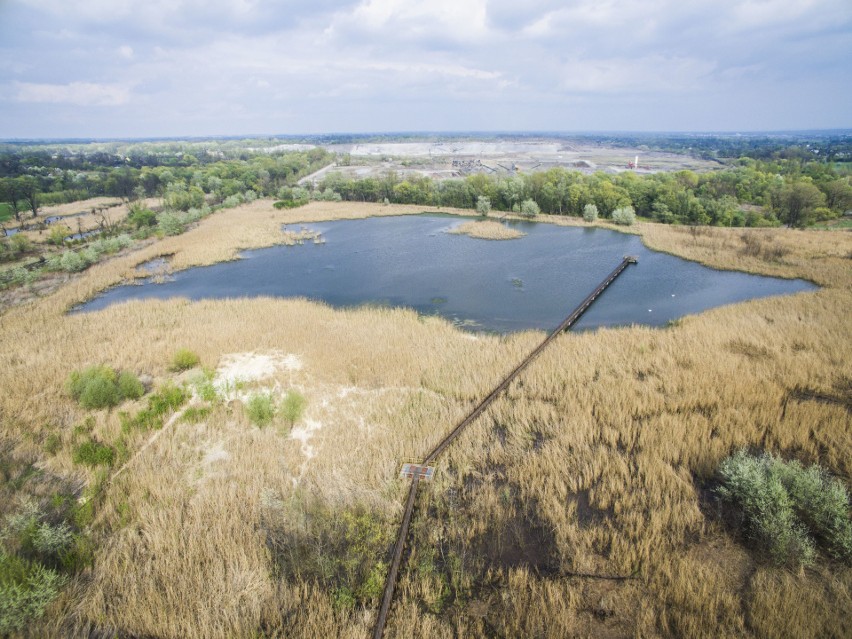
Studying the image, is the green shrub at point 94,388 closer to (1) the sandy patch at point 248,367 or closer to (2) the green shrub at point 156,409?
(2) the green shrub at point 156,409

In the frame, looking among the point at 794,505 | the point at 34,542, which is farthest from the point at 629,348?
the point at 34,542

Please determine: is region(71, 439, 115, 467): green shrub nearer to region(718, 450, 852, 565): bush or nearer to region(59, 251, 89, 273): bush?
region(718, 450, 852, 565): bush

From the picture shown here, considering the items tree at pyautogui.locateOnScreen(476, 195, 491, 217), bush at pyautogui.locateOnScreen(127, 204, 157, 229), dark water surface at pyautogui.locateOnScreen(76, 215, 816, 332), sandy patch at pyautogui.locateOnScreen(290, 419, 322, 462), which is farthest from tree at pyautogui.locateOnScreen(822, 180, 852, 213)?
bush at pyautogui.locateOnScreen(127, 204, 157, 229)

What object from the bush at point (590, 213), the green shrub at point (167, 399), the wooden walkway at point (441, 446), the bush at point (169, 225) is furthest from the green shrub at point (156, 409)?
the bush at point (590, 213)

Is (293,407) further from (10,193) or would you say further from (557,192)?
(10,193)

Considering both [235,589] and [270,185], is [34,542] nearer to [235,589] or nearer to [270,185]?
[235,589]
